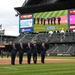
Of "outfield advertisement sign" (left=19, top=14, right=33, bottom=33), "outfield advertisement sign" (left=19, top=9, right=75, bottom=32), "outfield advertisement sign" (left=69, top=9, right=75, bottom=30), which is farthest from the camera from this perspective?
"outfield advertisement sign" (left=19, top=14, right=33, bottom=33)

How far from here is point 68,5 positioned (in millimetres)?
74312

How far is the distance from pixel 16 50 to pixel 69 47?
1736 inches

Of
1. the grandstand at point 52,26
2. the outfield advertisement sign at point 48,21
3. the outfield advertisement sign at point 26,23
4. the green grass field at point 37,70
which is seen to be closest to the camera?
the green grass field at point 37,70

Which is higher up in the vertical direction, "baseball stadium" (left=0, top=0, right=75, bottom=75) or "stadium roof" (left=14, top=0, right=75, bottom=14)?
"stadium roof" (left=14, top=0, right=75, bottom=14)

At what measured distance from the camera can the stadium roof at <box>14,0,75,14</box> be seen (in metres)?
74.2

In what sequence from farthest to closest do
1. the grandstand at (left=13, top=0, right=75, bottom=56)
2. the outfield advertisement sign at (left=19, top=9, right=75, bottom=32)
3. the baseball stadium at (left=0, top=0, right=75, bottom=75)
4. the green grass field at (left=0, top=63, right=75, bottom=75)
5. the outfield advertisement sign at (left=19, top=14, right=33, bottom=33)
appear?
the outfield advertisement sign at (left=19, top=14, right=33, bottom=33) < the grandstand at (left=13, top=0, right=75, bottom=56) < the baseball stadium at (left=0, top=0, right=75, bottom=75) < the outfield advertisement sign at (left=19, top=9, right=75, bottom=32) < the green grass field at (left=0, top=63, right=75, bottom=75)

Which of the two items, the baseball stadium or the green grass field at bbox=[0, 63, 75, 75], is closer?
the green grass field at bbox=[0, 63, 75, 75]

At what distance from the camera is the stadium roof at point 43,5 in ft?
244

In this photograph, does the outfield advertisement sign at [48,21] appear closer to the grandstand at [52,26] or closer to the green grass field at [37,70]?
the grandstand at [52,26]

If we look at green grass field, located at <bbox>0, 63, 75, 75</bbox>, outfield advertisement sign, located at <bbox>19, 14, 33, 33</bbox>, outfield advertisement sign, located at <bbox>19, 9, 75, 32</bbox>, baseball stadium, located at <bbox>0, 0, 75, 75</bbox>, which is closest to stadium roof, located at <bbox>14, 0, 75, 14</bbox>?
baseball stadium, located at <bbox>0, 0, 75, 75</bbox>

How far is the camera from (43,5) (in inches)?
3039

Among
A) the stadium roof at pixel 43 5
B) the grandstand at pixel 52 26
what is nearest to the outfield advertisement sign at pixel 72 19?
the grandstand at pixel 52 26

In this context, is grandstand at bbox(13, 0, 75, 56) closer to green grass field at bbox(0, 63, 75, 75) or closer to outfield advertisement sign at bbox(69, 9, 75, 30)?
outfield advertisement sign at bbox(69, 9, 75, 30)

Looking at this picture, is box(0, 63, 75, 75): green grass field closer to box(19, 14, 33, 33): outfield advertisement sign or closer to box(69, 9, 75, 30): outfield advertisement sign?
box(69, 9, 75, 30): outfield advertisement sign
